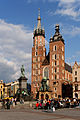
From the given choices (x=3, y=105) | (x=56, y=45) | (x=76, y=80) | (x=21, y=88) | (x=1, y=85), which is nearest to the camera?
(x=3, y=105)

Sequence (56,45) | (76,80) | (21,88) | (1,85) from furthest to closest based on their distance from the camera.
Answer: (1,85), (56,45), (76,80), (21,88)

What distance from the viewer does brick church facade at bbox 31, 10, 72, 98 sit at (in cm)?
7819

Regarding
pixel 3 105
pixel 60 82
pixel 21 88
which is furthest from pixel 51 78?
pixel 3 105

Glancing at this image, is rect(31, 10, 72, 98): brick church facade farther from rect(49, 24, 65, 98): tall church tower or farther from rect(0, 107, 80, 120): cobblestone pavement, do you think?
rect(0, 107, 80, 120): cobblestone pavement

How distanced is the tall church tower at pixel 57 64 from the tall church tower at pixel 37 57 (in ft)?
19.0

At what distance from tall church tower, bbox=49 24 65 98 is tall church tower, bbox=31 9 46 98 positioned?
19.0ft

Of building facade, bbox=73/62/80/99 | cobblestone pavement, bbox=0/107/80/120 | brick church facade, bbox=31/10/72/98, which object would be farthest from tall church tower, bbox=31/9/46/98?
cobblestone pavement, bbox=0/107/80/120

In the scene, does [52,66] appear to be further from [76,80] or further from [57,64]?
[76,80]

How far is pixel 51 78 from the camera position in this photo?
80.1 metres

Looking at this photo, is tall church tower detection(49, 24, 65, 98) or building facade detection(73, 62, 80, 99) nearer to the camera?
building facade detection(73, 62, 80, 99)

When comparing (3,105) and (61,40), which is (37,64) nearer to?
(61,40)

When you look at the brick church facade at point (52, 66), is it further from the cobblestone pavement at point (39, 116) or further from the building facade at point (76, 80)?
the cobblestone pavement at point (39, 116)

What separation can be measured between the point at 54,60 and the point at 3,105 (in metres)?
54.2

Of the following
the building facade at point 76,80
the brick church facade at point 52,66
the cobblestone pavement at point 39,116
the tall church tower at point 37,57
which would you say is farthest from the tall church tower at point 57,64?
the cobblestone pavement at point 39,116
